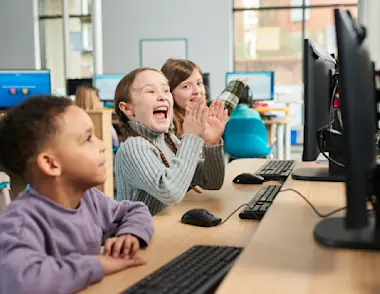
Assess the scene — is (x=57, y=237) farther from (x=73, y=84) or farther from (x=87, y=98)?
(x=73, y=84)

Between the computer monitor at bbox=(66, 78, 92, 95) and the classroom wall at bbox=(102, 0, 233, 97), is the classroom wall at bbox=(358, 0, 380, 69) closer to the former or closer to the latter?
the computer monitor at bbox=(66, 78, 92, 95)

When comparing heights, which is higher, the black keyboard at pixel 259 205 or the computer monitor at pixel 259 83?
the computer monitor at pixel 259 83

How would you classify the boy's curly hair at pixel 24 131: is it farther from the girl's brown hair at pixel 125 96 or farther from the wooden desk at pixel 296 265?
the girl's brown hair at pixel 125 96

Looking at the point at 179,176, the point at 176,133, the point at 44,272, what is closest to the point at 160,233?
the point at 179,176

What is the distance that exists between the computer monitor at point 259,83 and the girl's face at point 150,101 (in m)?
4.86

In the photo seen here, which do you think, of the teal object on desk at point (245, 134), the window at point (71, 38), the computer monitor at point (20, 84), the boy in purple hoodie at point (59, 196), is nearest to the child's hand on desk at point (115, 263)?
the boy in purple hoodie at point (59, 196)

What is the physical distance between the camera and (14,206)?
Answer: 1068 millimetres

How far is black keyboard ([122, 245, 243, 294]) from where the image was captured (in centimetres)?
90

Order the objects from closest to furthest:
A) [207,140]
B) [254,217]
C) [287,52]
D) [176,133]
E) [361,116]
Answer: [361,116], [254,217], [207,140], [176,133], [287,52]

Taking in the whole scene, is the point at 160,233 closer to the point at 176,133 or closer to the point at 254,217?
the point at 254,217

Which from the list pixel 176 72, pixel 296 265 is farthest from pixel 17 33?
pixel 296 265

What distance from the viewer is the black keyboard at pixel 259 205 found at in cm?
149

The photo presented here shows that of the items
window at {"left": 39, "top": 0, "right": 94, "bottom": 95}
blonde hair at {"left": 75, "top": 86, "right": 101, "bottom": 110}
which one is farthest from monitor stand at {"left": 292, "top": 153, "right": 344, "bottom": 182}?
window at {"left": 39, "top": 0, "right": 94, "bottom": 95}

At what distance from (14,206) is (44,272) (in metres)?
0.20
